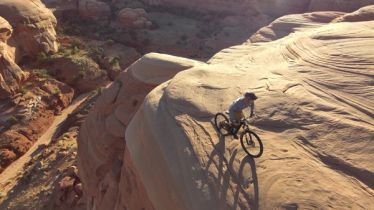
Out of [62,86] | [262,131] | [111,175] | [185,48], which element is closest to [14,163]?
[62,86]

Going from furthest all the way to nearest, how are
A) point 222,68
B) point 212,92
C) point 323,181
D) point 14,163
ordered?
point 14,163
point 222,68
point 212,92
point 323,181

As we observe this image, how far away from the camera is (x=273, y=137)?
5.00 metres

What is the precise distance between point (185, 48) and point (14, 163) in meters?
18.9

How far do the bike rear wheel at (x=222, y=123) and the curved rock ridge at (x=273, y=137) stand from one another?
12cm

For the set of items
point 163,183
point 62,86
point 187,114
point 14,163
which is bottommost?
point 14,163

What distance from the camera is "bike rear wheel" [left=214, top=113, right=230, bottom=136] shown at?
5.35 metres

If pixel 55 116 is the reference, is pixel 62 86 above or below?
above

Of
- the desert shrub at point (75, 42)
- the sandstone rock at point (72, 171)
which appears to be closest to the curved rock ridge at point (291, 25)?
the sandstone rock at point (72, 171)

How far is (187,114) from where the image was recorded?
604cm

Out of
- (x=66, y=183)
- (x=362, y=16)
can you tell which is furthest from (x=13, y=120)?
(x=362, y=16)

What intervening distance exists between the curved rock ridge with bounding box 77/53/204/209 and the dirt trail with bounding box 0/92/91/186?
6.92m

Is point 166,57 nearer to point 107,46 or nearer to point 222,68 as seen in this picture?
point 222,68

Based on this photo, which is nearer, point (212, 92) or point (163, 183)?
point (163, 183)

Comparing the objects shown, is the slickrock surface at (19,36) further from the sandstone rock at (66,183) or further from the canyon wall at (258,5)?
the canyon wall at (258,5)
